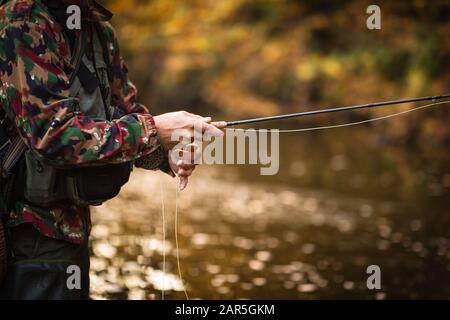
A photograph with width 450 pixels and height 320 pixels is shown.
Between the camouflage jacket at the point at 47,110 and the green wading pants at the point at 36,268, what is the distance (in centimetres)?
5

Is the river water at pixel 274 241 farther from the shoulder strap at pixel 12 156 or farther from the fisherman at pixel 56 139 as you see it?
the shoulder strap at pixel 12 156

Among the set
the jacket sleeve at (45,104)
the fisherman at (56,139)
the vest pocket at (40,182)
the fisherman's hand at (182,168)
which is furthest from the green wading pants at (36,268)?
the fisherman's hand at (182,168)

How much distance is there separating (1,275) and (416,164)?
12.1 m

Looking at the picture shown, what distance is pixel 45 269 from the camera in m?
2.39

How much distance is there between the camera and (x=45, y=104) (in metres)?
2.22

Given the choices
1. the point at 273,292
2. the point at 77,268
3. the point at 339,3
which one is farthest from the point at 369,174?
the point at 77,268

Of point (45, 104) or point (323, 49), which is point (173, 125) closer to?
point (45, 104)

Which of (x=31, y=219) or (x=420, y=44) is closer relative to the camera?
(x=31, y=219)

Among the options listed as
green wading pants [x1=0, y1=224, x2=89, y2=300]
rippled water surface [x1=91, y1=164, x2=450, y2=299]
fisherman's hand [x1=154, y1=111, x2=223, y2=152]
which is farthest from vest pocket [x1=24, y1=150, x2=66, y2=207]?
rippled water surface [x1=91, y1=164, x2=450, y2=299]

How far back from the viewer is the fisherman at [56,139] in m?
2.23

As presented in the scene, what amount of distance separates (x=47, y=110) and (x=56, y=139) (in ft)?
0.32

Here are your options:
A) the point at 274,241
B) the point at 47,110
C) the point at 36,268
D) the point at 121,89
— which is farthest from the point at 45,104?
the point at 274,241

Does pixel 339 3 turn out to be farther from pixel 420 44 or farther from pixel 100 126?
pixel 100 126

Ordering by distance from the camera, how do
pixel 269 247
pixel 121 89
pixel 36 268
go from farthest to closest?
pixel 269 247, pixel 121 89, pixel 36 268
